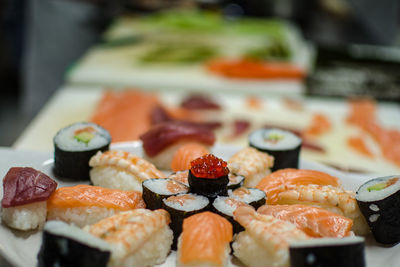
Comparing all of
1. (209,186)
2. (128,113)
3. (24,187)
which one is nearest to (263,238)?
(209,186)

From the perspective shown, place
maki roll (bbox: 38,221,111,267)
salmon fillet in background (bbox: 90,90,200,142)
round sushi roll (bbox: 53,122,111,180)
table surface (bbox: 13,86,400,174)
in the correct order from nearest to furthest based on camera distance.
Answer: maki roll (bbox: 38,221,111,267) → round sushi roll (bbox: 53,122,111,180) → table surface (bbox: 13,86,400,174) → salmon fillet in background (bbox: 90,90,200,142)

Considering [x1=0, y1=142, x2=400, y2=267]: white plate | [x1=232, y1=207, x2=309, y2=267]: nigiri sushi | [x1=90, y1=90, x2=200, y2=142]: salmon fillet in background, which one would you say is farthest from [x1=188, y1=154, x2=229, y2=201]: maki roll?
[x1=90, y1=90, x2=200, y2=142]: salmon fillet in background

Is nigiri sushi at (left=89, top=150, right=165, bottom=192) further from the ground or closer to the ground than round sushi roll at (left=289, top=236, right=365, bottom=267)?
closer to the ground

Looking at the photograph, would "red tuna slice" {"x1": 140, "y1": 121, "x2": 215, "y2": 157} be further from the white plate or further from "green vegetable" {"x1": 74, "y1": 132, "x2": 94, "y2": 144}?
"green vegetable" {"x1": 74, "y1": 132, "x2": 94, "y2": 144}

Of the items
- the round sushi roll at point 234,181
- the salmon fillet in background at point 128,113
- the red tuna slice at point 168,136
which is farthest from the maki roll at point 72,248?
the salmon fillet in background at point 128,113

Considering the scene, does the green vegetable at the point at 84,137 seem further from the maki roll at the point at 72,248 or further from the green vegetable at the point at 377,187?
the green vegetable at the point at 377,187
